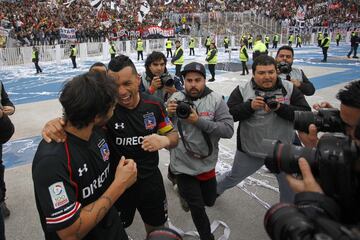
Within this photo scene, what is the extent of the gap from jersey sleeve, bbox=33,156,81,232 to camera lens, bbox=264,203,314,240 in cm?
94

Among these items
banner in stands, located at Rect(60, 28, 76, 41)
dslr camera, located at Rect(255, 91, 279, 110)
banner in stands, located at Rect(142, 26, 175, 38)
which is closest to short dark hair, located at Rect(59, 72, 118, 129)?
dslr camera, located at Rect(255, 91, 279, 110)

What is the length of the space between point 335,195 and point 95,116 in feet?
3.85

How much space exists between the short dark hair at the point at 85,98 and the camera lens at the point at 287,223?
3.17ft

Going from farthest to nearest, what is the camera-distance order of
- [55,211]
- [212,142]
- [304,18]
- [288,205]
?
[304,18] → [212,142] → [55,211] → [288,205]

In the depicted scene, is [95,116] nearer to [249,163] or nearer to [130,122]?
[130,122]

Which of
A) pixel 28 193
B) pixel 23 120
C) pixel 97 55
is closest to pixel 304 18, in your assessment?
pixel 97 55

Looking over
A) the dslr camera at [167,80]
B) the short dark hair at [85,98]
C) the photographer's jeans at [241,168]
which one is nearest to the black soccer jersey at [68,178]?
the short dark hair at [85,98]

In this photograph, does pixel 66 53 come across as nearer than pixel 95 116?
No

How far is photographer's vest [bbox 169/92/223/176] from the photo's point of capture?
9.65ft

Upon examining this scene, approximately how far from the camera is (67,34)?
20734mm

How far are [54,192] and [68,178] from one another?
0.09 m

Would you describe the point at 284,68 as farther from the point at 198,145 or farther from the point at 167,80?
the point at 198,145

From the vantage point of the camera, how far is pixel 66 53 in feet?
66.6

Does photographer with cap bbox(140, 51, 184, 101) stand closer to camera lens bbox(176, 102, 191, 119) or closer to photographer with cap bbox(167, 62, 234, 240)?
photographer with cap bbox(167, 62, 234, 240)
